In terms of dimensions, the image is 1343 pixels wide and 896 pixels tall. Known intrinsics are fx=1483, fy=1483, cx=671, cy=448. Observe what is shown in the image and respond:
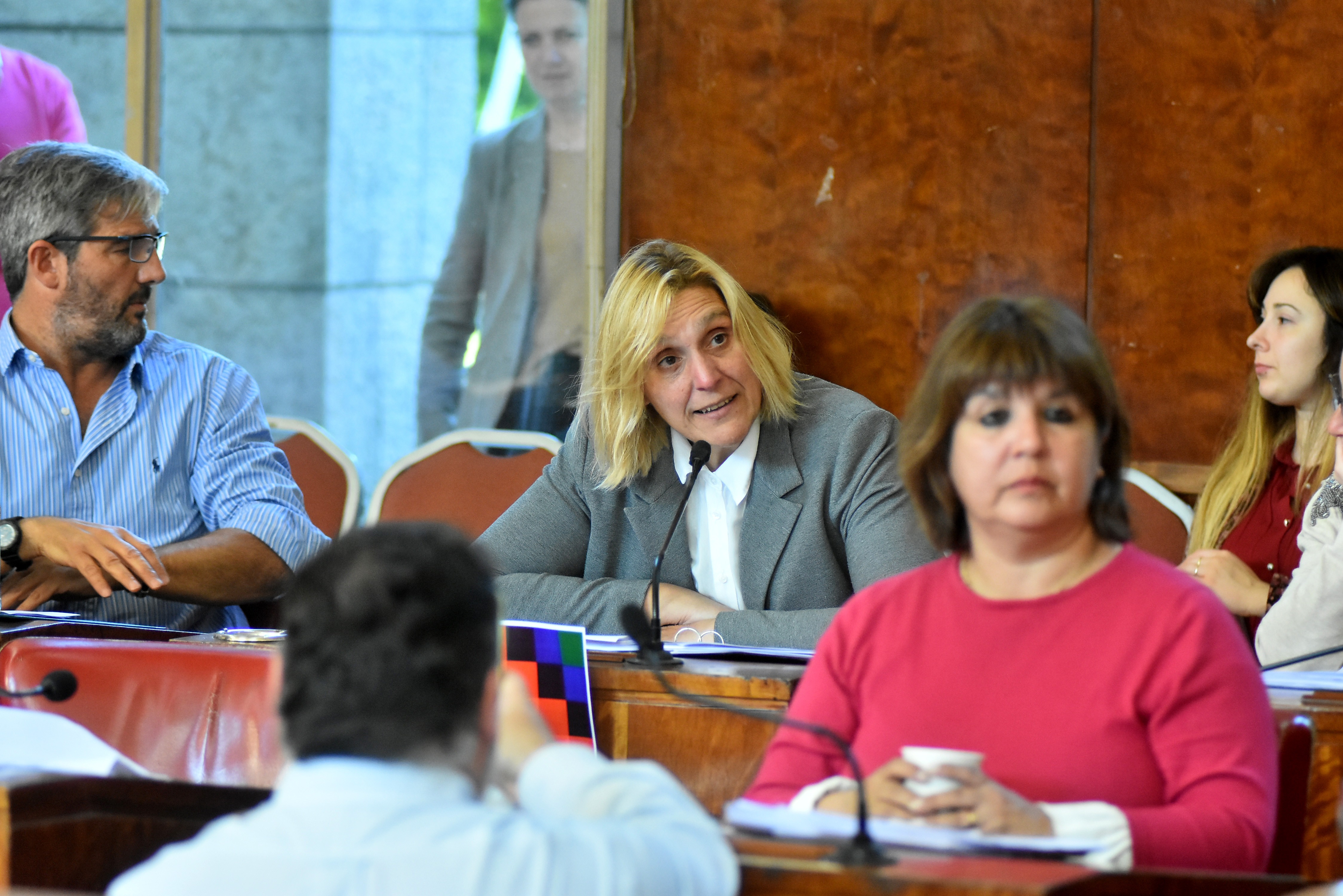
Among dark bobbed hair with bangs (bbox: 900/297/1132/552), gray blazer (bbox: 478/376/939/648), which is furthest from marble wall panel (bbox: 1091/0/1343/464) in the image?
dark bobbed hair with bangs (bbox: 900/297/1132/552)

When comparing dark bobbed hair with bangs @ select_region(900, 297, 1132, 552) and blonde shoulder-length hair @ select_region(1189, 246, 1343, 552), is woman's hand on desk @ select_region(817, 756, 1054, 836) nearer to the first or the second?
dark bobbed hair with bangs @ select_region(900, 297, 1132, 552)

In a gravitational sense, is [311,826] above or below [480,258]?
below

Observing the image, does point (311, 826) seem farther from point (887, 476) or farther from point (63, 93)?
point (63, 93)

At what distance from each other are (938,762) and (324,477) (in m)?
2.64

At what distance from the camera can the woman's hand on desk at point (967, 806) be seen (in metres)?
1.22

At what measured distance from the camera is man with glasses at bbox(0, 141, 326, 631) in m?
2.65

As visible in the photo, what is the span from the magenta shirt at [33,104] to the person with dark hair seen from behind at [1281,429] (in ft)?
9.36

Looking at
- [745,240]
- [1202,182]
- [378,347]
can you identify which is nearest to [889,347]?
[745,240]

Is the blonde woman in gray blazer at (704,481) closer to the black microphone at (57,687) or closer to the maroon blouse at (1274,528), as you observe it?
the maroon blouse at (1274,528)

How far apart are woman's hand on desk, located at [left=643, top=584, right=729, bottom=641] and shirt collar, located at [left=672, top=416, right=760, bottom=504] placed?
201 millimetres

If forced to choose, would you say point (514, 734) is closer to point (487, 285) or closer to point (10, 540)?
point (10, 540)

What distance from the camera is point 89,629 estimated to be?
2.17 m

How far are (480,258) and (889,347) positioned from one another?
112 centimetres

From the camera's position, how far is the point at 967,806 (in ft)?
4.03
